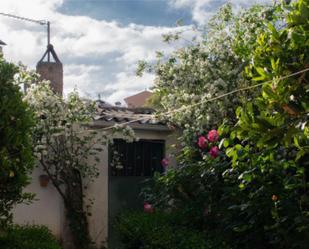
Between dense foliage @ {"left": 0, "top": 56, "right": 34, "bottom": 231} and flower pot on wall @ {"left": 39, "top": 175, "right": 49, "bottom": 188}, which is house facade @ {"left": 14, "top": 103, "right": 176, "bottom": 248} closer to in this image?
flower pot on wall @ {"left": 39, "top": 175, "right": 49, "bottom": 188}

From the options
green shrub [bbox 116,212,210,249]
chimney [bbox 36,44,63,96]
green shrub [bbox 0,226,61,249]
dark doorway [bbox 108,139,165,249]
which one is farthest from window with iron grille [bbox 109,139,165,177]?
green shrub [bbox 0,226,61,249]

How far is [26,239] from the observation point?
6.60m

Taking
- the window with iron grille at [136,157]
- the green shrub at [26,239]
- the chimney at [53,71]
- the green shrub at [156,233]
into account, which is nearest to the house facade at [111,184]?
the window with iron grille at [136,157]

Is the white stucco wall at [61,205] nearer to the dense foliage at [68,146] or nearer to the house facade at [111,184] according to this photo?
the house facade at [111,184]

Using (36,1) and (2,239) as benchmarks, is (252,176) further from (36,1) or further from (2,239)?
(36,1)

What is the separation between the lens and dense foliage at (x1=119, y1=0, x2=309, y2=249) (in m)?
4.04

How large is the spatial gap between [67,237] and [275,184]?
4578 millimetres

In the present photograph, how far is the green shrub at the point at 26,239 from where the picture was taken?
241 inches

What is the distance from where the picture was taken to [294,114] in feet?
13.0

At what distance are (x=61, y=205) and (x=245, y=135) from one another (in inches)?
242

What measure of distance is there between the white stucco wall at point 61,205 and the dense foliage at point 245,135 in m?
1.02

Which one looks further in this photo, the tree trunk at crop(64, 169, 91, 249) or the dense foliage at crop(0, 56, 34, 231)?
the tree trunk at crop(64, 169, 91, 249)

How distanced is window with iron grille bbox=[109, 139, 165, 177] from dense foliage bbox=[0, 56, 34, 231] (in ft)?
14.5

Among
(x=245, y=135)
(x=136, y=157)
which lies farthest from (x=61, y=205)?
(x=245, y=135)
